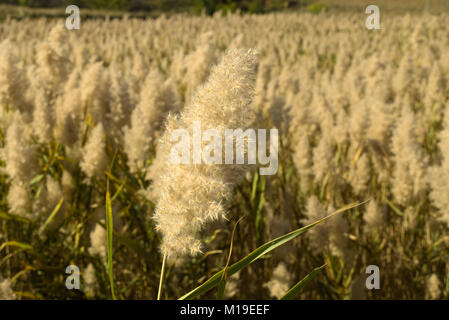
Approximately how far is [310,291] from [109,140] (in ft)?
4.60

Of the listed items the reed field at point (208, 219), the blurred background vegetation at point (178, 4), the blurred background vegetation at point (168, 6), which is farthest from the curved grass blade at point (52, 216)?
the blurred background vegetation at point (178, 4)

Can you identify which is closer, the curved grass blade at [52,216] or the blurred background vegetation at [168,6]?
the curved grass blade at [52,216]

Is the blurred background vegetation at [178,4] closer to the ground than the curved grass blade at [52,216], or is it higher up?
higher up

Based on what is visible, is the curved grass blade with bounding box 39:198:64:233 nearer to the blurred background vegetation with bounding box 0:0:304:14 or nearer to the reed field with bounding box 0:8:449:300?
the reed field with bounding box 0:8:449:300

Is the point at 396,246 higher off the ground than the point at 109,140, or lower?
lower

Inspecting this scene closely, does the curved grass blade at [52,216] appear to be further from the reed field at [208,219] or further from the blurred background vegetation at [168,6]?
the blurred background vegetation at [168,6]

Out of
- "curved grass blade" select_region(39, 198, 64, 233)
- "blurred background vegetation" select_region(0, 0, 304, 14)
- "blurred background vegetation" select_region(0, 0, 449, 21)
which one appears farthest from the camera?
"blurred background vegetation" select_region(0, 0, 304, 14)

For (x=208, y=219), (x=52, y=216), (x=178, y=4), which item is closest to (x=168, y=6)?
(x=178, y=4)

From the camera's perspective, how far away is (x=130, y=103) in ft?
8.68

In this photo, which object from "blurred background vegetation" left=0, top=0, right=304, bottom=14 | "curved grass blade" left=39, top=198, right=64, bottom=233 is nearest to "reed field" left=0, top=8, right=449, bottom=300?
"curved grass blade" left=39, top=198, right=64, bottom=233
